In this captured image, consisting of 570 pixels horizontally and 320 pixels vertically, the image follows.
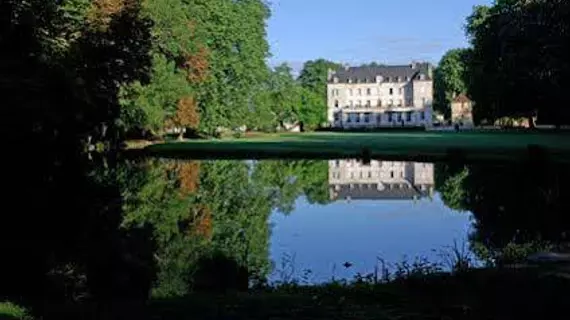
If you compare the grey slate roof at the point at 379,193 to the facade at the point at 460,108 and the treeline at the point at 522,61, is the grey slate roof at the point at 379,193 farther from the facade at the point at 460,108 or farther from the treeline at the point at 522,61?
→ the facade at the point at 460,108

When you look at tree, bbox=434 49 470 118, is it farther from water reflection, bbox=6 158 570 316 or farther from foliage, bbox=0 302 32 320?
foliage, bbox=0 302 32 320

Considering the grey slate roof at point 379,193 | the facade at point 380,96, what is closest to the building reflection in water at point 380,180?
the grey slate roof at point 379,193

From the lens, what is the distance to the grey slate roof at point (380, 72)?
143 metres

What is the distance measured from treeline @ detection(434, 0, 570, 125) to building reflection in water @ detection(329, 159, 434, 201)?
948 cm

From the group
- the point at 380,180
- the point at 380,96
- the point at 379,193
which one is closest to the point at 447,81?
the point at 380,96

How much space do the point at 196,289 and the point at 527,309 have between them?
5459 millimetres

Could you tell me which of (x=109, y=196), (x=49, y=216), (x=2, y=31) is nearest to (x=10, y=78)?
(x=2, y=31)

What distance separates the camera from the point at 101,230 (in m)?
17.4

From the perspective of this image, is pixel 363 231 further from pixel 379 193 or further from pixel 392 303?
pixel 392 303

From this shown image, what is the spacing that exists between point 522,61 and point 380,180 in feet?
65.7

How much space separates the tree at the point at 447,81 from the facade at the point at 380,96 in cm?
265

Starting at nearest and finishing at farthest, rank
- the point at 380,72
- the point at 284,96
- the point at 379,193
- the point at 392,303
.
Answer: the point at 392,303 < the point at 379,193 < the point at 284,96 < the point at 380,72

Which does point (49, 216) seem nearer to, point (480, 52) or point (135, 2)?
point (135, 2)

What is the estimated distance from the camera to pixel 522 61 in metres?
48.8
